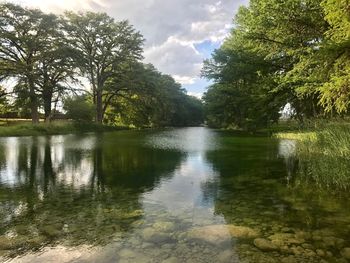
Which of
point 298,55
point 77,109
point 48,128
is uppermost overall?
point 298,55

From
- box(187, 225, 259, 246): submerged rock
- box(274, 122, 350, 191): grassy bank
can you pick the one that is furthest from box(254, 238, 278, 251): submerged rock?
box(274, 122, 350, 191): grassy bank

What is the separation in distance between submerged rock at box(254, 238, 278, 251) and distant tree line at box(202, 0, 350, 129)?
8688 millimetres

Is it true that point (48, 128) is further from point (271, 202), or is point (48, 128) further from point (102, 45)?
point (271, 202)

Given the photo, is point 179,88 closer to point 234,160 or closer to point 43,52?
point 43,52

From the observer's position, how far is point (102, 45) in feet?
177

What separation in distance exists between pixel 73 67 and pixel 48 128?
8.83 metres

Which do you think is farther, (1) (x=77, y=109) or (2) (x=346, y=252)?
(1) (x=77, y=109)

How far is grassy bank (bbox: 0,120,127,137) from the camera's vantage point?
37044 millimetres

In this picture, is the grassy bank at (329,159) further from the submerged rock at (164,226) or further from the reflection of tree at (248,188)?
the submerged rock at (164,226)

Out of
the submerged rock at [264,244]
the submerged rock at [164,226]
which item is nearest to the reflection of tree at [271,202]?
the submerged rock at [264,244]

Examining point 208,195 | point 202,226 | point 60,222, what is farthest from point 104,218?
point 208,195

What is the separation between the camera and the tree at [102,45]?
170ft

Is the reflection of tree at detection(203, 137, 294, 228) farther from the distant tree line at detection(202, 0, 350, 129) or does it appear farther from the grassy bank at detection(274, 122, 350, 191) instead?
the distant tree line at detection(202, 0, 350, 129)

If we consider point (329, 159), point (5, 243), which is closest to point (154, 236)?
point (5, 243)
